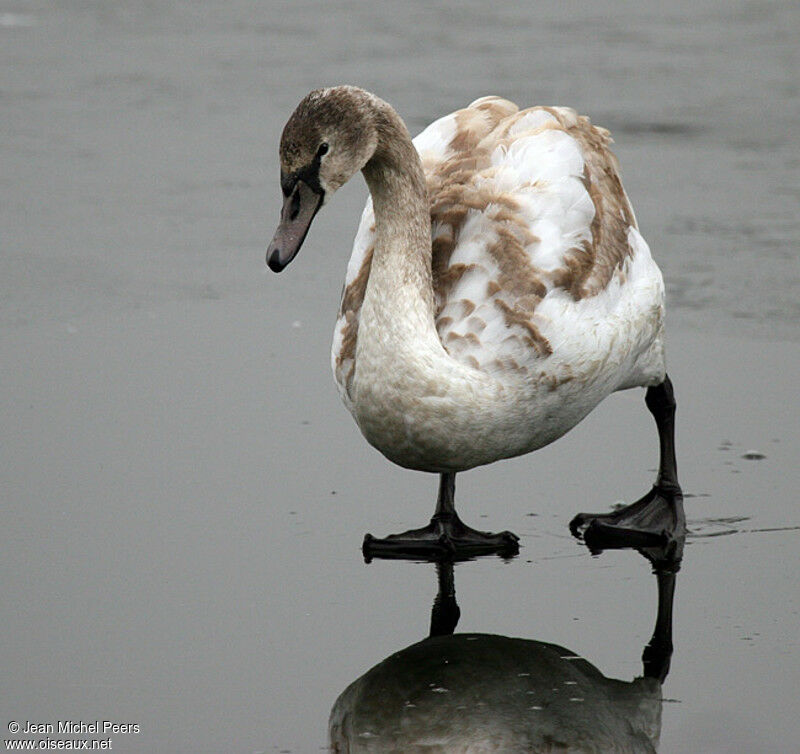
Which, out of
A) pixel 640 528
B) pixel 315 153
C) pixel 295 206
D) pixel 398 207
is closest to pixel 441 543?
pixel 640 528

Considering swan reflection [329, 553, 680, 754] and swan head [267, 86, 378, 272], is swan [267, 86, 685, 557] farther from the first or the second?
swan reflection [329, 553, 680, 754]

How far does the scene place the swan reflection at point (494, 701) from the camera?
13.4 ft

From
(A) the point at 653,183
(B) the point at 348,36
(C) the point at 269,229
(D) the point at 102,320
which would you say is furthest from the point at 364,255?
(B) the point at 348,36

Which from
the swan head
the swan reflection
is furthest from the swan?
the swan reflection

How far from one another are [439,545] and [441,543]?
0.01 metres

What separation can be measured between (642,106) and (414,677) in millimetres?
7302

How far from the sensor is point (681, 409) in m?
6.67

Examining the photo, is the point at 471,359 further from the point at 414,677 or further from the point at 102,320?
the point at 102,320

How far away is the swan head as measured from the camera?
498 cm

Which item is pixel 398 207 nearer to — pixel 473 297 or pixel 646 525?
pixel 473 297

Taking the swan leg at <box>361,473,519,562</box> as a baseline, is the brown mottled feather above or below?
above

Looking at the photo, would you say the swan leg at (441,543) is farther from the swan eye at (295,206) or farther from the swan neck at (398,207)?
the swan eye at (295,206)

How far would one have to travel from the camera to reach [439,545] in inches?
213

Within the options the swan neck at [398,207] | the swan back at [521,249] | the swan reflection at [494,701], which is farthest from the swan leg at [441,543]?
the swan neck at [398,207]
